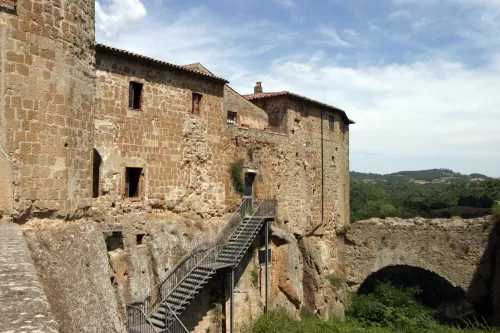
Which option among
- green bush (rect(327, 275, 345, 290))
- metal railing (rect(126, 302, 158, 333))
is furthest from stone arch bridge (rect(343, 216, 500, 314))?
metal railing (rect(126, 302, 158, 333))

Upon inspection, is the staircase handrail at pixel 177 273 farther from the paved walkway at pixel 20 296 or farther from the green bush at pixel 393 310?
the green bush at pixel 393 310

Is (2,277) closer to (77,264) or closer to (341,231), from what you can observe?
(77,264)

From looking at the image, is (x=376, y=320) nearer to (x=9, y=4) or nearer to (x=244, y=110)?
(x=244, y=110)

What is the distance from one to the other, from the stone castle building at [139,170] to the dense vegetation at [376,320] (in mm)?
944

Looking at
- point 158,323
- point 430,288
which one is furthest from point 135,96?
point 430,288

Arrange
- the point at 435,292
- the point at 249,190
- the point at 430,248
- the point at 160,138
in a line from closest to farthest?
the point at 160,138
the point at 249,190
the point at 430,248
the point at 435,292

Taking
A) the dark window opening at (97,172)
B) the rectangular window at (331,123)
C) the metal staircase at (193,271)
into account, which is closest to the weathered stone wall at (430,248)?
the rectangular window at (331,123)

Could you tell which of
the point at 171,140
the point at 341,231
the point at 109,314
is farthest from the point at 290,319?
the point at 109,314

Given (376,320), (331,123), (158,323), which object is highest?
(331,123)

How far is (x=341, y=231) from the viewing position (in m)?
27.3

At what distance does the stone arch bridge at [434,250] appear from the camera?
74.7 feet

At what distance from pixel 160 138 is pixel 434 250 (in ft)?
55.8

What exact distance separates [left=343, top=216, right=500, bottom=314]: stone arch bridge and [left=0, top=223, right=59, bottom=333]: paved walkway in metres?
23.7

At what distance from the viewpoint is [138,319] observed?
42.4 feet
